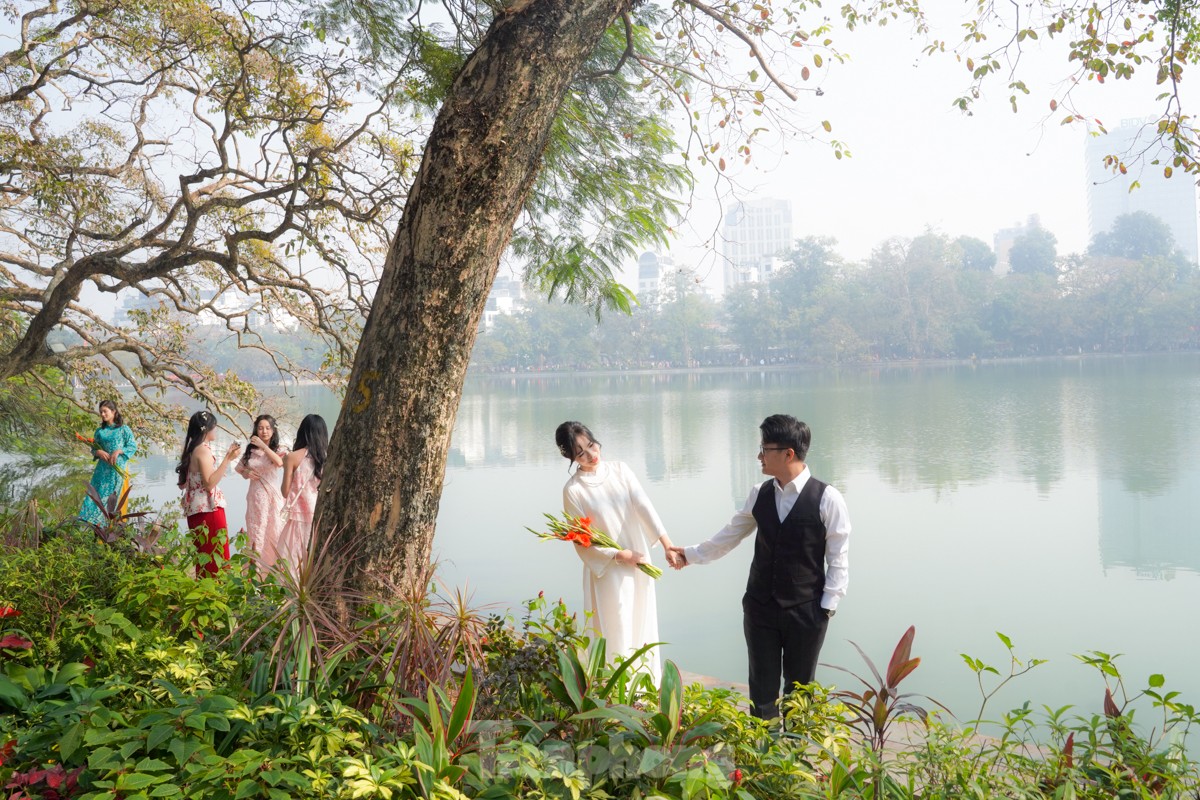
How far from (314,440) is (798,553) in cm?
293

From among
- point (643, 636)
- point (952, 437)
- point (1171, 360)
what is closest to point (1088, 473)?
point (952, 437)

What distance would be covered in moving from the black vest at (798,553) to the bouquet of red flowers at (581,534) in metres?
0.68

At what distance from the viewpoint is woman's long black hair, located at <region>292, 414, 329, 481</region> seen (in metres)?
4.98

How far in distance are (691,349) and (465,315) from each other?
55.0m

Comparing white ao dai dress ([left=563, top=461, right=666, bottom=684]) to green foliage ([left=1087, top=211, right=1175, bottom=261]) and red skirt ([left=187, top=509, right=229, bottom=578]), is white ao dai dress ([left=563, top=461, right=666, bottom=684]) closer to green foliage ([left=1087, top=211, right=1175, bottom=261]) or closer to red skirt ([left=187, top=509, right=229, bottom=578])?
red skirt ([left=187, top=509, right=229, bottom=578])

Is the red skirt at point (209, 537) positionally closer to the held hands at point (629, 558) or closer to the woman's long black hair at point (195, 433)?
the woman's long black hair at point (195, 433)

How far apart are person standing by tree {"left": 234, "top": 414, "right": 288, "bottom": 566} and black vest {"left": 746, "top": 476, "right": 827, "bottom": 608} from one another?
323 cm

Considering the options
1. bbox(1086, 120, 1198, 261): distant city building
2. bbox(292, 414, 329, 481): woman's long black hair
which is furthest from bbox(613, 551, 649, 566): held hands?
bbox(1086, 120, 1198, 261): distant city building

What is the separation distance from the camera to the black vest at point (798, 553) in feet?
10.0

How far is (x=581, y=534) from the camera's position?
370cm

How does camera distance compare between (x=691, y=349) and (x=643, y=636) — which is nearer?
(x=643, y=636)

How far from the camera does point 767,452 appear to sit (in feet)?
10.2

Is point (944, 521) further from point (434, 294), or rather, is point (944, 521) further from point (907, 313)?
point (907, 313)

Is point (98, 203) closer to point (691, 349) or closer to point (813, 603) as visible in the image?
point (813, 603)
